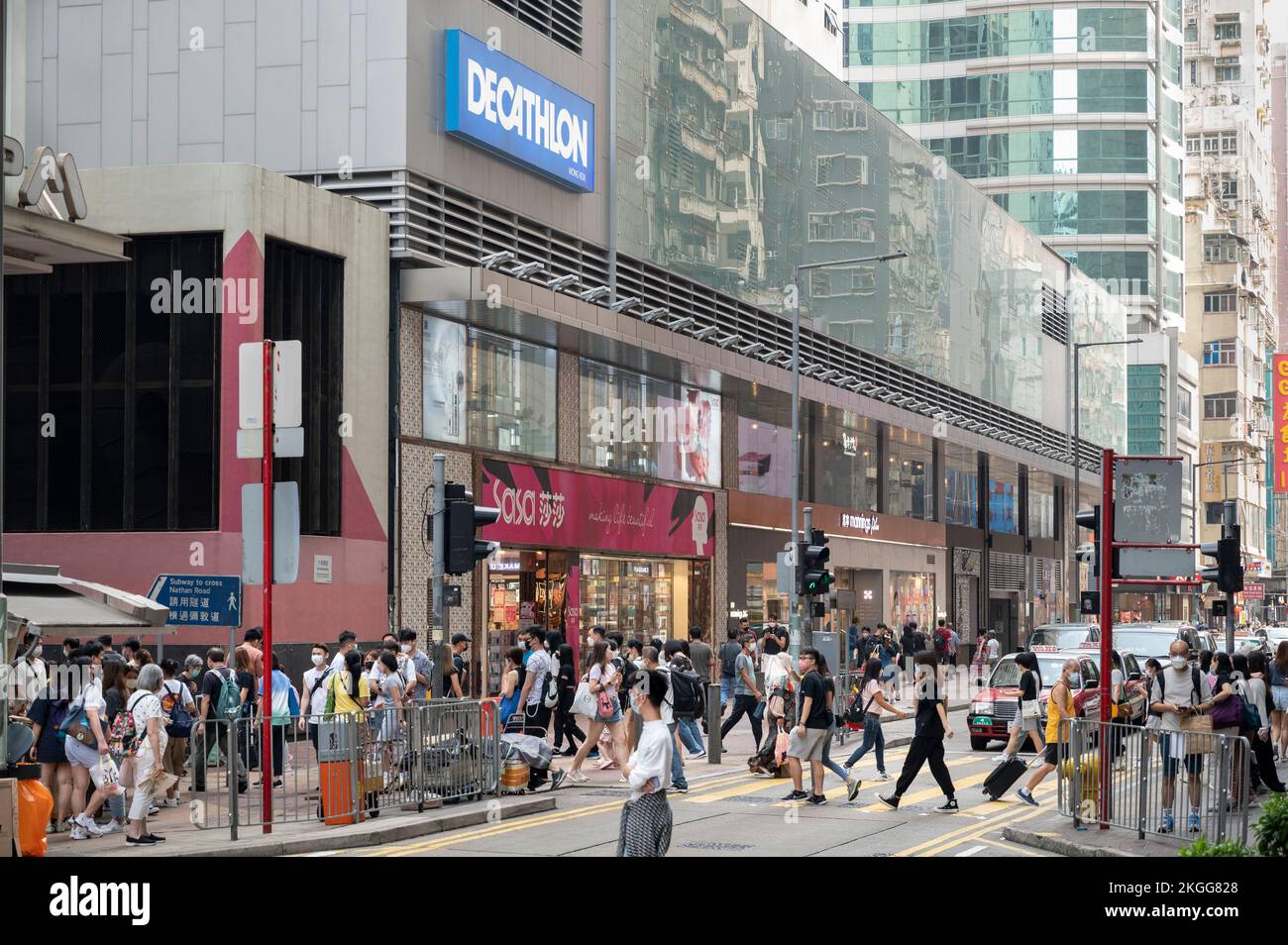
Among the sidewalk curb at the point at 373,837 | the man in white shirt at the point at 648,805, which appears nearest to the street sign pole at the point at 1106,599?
the man in white shirt at the point at 648,805

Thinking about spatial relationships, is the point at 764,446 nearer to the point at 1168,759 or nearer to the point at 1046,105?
the point at 1168,759

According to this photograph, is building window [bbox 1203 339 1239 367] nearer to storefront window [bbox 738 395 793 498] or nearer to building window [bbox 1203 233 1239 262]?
building window [bbox 1203 233 1239 262]

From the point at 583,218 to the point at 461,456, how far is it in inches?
264

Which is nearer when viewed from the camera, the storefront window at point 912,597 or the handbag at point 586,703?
the handbag at point 586,703

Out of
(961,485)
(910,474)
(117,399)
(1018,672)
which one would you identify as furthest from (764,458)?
(117,399)

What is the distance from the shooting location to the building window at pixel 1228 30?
435 feet

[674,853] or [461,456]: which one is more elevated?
[461,456]

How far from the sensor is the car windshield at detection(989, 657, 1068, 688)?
26.5 meters

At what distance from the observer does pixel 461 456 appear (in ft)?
99.0

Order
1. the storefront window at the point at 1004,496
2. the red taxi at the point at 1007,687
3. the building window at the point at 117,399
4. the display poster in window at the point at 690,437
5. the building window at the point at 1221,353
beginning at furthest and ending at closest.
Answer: the building window at the point at 1221,353, the storefront window at the point at 1004,496, the display poster in window at the point at 690,437, the red taxi at the point at 1007,687, the building window at the point at 117,399

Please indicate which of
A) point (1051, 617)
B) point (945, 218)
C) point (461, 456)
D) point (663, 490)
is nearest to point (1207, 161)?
point (1051, 617)

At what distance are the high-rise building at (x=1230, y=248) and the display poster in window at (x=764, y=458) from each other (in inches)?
2763

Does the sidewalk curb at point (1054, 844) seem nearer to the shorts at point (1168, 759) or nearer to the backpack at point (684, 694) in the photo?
the shorts at point (1168, 759)

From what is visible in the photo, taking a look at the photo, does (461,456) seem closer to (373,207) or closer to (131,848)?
(373,207)
